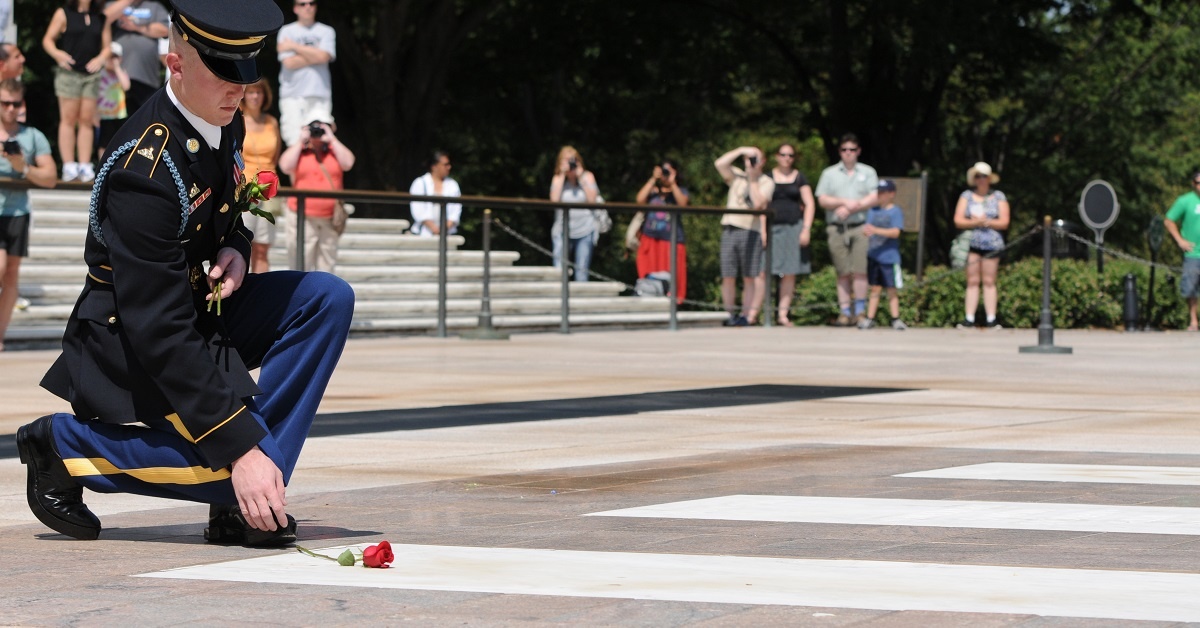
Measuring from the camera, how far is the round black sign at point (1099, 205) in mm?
25578

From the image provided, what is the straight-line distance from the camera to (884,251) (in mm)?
22141

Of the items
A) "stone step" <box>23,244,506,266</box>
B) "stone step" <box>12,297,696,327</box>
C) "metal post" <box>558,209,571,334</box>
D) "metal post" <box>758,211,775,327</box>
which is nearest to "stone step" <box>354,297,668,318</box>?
"stone step" <box>12,297,696,327</box>

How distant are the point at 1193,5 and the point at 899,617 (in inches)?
1360

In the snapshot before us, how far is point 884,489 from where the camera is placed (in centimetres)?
785

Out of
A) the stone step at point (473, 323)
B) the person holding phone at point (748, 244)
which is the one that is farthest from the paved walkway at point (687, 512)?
the person holding phone at point (748, 244)

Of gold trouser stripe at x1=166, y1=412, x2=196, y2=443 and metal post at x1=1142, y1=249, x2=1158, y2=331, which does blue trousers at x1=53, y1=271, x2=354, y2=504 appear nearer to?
gold trouser stripe at x1=166, y1=412, x2=196, y2=443

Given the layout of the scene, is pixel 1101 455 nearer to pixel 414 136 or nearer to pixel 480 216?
pixel 480 216

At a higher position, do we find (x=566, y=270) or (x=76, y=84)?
(x=76, y=84)

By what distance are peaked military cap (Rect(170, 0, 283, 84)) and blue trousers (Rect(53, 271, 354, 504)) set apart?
2.10ft

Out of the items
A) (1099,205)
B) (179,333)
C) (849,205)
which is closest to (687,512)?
(179,333)

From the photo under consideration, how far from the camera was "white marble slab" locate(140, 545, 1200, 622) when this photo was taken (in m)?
5.02

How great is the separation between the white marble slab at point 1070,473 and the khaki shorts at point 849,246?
13195mm

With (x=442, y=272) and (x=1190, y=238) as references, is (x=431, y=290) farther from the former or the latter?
(x=1190, y=238)

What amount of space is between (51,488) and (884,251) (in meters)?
16.6
